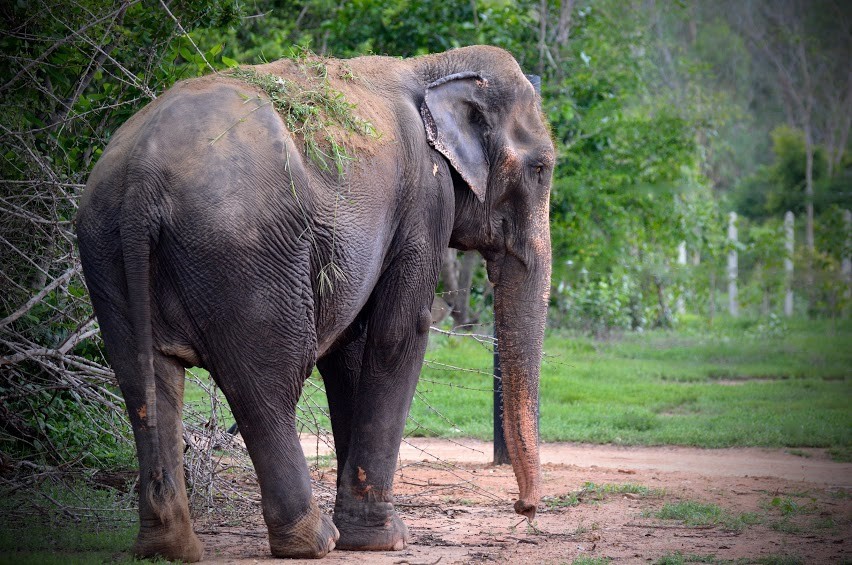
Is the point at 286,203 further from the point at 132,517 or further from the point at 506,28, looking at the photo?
the point at 506,28

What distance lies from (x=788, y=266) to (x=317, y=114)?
17.7 m

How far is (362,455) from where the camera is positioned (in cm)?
556

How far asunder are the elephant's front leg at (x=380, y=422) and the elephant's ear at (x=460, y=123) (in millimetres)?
769

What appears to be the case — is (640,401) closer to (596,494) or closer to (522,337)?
(596,494)

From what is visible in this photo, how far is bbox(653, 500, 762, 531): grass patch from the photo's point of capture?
21.0 ft

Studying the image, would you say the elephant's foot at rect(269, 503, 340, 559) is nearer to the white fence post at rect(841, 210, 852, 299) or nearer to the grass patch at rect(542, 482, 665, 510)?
the grass patch at rect(542, 482, 665, 510)

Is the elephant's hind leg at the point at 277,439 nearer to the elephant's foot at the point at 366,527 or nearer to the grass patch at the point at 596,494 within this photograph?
the elephant's foot at the point at 366,527

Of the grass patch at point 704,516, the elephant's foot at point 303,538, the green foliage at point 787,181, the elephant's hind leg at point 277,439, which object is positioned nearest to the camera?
the elephant's hind leg at point 277,439

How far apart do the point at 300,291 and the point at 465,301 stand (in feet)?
34.3

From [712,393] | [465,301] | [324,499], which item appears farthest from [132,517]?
[465,301]

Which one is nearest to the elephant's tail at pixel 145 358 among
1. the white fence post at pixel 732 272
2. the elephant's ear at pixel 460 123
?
the elephant's ear at pixel 460 123

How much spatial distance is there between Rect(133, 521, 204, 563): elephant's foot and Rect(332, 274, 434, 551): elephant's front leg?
1.05 m

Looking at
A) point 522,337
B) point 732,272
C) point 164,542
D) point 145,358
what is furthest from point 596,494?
point 732,272

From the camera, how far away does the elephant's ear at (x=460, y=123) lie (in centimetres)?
580
